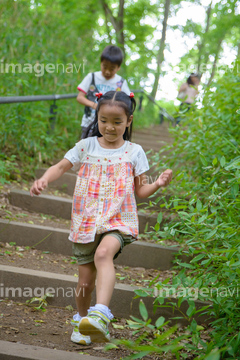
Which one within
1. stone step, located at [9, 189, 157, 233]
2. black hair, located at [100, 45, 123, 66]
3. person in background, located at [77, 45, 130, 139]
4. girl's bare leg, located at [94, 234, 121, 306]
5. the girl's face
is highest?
black hair, located at [100, 45, 123, 66]

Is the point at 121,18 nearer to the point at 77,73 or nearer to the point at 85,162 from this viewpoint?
the point at 77,73

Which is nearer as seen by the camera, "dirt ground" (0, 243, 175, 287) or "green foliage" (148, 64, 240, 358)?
"green foliage" (148, 64, 240, 358)

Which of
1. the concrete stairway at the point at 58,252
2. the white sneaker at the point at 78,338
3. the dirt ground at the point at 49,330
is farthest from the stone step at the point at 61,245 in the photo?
the white sneaker at the point at 78,338

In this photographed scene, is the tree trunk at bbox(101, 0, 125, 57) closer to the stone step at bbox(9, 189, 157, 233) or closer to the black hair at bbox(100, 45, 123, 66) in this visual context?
the black hair at bbox(100, 45, 123, 66)

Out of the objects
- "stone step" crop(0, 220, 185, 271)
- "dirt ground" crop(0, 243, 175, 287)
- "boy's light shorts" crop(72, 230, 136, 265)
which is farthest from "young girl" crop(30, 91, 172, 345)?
"stone step" crop(0, 220, 185, 271)

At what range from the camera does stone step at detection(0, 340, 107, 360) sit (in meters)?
1.88

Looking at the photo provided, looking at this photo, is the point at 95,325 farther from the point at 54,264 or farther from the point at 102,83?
the point at 102,83

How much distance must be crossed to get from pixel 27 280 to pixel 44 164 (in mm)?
2372

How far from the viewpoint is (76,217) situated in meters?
2.32

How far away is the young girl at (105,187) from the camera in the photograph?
223cm

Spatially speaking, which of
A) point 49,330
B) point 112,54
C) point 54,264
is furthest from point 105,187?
point 112,54

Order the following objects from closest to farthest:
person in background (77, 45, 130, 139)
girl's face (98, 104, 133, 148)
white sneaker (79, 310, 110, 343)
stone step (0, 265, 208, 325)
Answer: white sneaker (79, 310, 110, 343) < girl's face (98, 104, 133, 148) < stone step (0, 265, 208, 325) < person in background (77, 45, 130, 139)

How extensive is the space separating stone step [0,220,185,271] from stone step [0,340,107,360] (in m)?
1.48

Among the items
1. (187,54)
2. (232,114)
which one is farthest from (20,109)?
(187,54)
